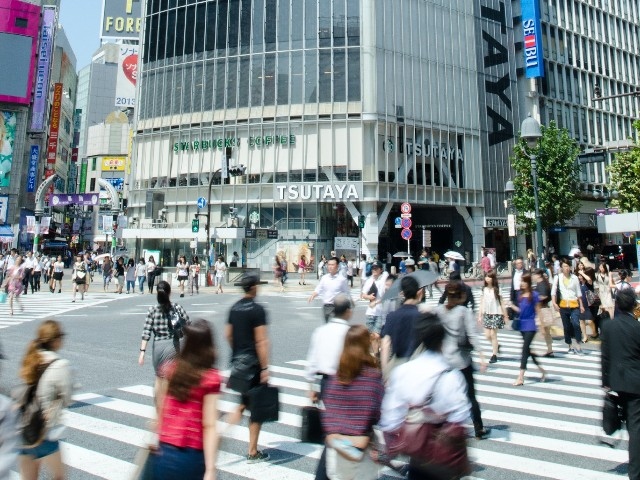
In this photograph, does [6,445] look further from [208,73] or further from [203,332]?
[208,73]

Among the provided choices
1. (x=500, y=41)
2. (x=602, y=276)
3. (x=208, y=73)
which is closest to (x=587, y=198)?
(x=500, y=41)

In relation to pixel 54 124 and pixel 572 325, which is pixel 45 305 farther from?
pixel 54 124

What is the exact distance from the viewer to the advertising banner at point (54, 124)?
76250mm

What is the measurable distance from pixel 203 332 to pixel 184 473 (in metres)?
0.81

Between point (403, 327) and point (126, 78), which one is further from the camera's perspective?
point (126, 78)

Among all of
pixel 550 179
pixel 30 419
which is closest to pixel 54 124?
pixel 550 179

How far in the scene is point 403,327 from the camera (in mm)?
A: 5941

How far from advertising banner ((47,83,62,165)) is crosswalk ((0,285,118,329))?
56.0 meters

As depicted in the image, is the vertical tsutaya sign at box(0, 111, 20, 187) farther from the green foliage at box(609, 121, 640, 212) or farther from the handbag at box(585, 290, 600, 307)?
the handbag at box(585, 290, 600, 307)

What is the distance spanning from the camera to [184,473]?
9.66ft

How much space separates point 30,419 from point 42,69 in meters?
72.5

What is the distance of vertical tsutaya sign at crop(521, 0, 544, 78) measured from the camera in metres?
51.5

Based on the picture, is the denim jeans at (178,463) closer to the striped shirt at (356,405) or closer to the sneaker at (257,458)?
the striped shirt at (356,405)

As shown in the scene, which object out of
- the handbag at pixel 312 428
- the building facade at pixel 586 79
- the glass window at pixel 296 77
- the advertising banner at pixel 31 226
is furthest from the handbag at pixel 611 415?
the building facade at pixel 586 79
